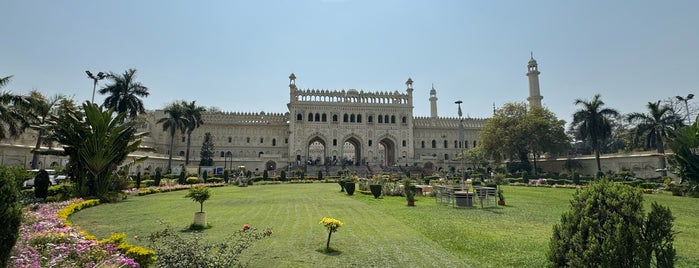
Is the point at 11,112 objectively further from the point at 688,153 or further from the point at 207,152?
the point at 688,153

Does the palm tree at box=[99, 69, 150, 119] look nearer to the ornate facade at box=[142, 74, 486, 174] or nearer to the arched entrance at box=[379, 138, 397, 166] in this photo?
the ornate facade at box=[142, 74, 486, 174]

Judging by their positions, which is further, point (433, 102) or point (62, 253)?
point (433, 102)

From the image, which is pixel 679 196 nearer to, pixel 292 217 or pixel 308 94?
pixel 292 217

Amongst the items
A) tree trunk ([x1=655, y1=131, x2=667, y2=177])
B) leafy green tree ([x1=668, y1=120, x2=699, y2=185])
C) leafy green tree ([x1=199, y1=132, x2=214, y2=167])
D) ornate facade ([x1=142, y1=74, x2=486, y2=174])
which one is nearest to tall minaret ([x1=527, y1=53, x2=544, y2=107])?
ornate facade ([x1=142, y1=74, x2=486, y2=174])

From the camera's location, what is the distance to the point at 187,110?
44.2 metres

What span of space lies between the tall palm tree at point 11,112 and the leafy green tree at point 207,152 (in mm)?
26724

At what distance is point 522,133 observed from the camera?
38.8m

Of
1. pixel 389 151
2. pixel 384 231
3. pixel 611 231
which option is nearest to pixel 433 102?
pixel 389 151

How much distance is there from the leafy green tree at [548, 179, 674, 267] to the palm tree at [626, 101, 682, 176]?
116 feet

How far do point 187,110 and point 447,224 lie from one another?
4095 centimetres

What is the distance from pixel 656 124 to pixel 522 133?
1074 cm

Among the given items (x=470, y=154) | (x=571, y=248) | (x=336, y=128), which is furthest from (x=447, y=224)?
(x=336, y=128)

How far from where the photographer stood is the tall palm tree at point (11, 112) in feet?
69.8

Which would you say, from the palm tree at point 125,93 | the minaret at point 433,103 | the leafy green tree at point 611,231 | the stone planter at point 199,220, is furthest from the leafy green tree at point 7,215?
the minaret at point 433,103
